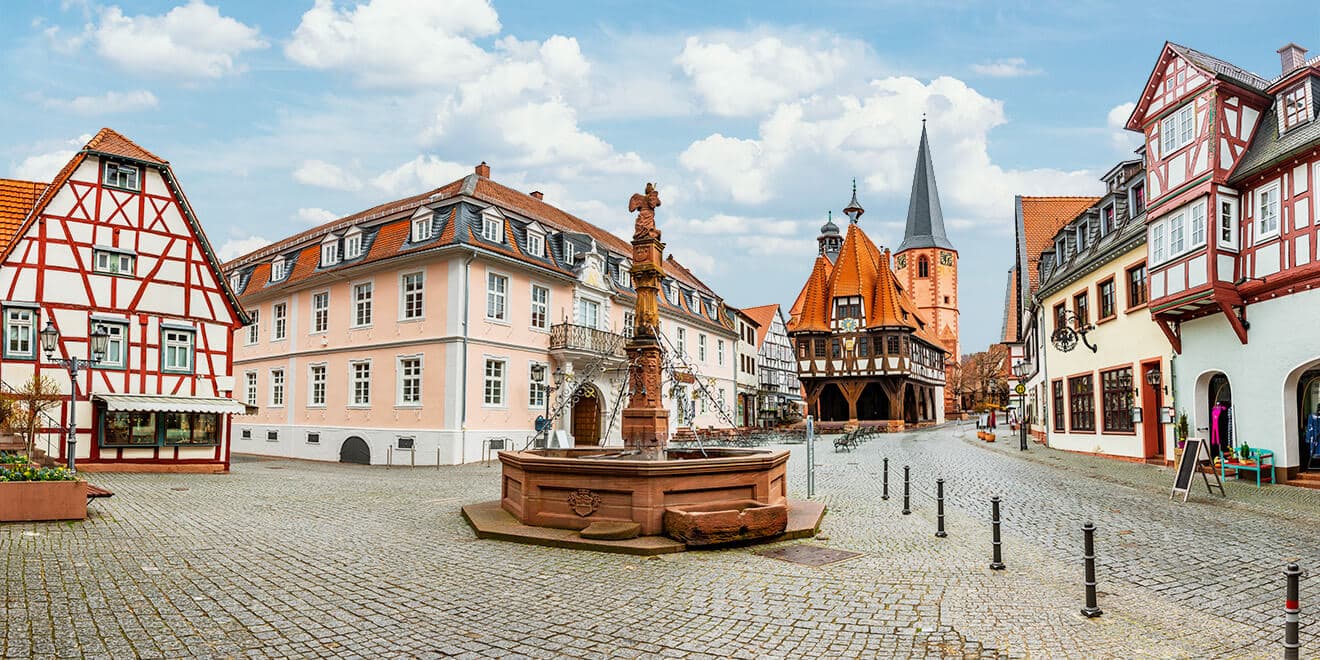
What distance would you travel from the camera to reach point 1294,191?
16562 mm

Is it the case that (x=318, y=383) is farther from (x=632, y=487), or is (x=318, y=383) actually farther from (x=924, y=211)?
(x=924, y=211)

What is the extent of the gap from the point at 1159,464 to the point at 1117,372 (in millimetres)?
3496

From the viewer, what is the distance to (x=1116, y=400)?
24.6 m

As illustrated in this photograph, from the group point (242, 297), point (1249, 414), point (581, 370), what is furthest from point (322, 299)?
point (1249, 414)

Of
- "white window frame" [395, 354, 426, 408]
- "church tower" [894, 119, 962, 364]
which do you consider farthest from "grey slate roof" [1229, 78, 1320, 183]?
"church tower" [894, 119, 962, 364]

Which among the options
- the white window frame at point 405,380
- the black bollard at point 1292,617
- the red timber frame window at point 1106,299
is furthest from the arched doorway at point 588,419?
the black bollard at point 1292,617

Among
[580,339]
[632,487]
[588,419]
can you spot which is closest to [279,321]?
[580,339]

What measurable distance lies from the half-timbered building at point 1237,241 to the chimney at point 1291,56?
1.3 inches

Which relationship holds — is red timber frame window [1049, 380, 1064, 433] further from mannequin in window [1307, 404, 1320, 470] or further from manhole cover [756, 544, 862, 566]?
manhole cover [756, 544, 862, 566]

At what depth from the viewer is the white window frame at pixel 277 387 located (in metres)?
32.3

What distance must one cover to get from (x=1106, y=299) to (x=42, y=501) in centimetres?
2597

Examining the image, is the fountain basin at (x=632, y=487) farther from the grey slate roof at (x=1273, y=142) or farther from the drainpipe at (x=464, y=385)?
the drainpipe at (x=464, y=385)

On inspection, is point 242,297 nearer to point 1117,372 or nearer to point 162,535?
point 162,535

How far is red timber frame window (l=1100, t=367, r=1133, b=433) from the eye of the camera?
2375 centimetres
